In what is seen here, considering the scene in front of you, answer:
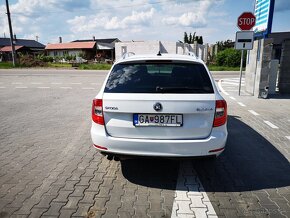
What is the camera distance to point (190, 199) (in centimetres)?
325

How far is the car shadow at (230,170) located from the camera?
359cm

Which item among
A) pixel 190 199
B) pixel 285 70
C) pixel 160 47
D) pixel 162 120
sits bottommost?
pixel 190 199

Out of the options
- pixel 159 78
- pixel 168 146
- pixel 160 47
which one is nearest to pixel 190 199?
pixel 168 146

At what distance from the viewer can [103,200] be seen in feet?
10.5

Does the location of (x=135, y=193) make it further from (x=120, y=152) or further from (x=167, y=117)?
(x=167, y=117)

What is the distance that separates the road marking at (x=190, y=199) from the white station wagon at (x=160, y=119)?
0.54m

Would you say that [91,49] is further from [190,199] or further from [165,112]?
[190,199]

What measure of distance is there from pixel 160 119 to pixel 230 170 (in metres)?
1.58

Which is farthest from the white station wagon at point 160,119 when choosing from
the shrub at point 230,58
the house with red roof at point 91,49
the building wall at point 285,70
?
the house with red roof at point 91,49

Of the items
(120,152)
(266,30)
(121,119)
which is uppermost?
(266,30)

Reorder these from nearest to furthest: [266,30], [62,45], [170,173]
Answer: [170,173]
[266,30]
[62,45]

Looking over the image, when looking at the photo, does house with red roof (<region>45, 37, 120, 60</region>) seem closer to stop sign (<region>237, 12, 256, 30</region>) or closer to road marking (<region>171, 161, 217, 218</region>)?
stop sign (<region>237, 12, 256, 30</region>)

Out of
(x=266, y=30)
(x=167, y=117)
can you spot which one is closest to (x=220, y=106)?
(x=167, y=117)

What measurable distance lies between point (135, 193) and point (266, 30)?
9.35m
